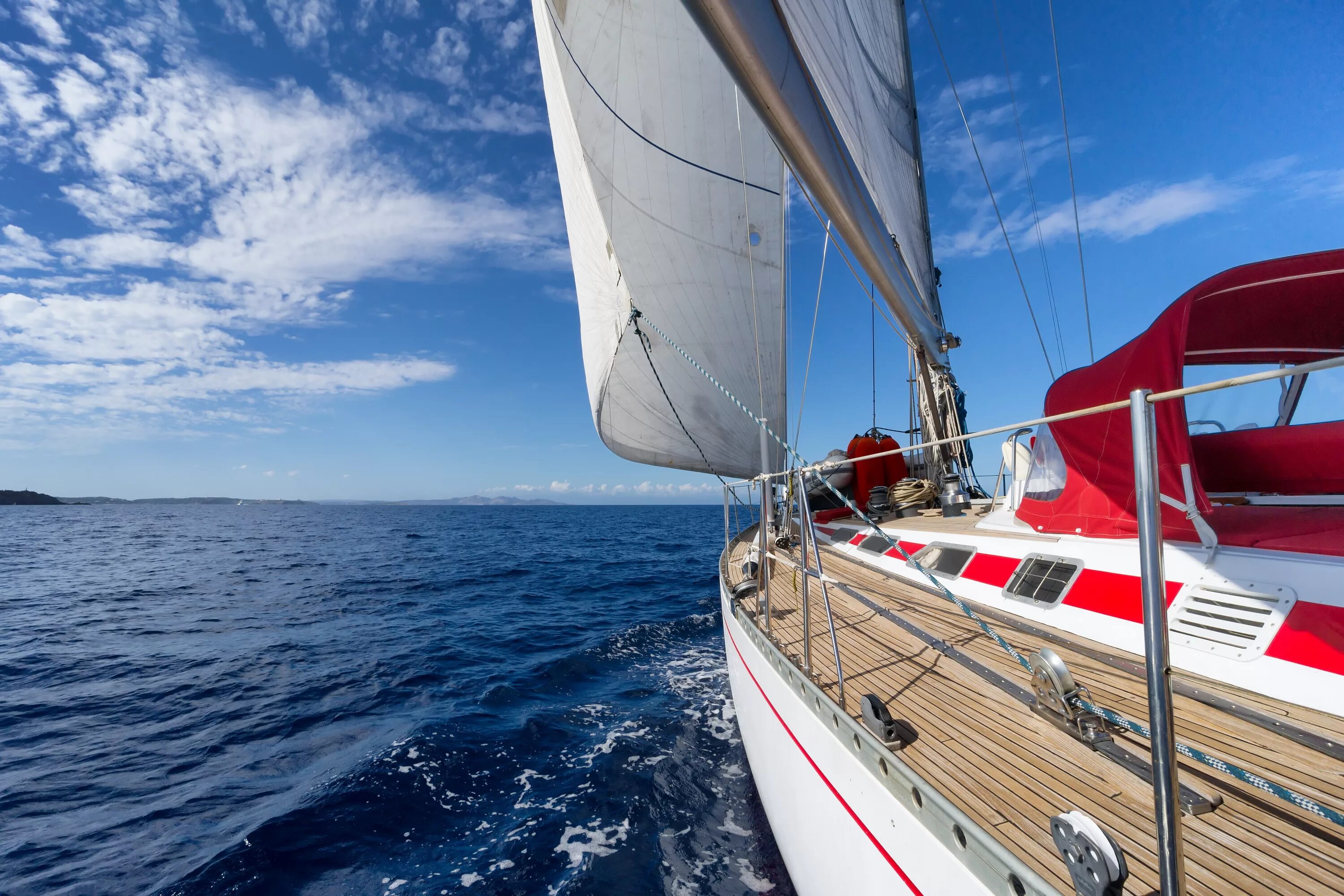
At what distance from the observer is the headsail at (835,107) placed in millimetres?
2803

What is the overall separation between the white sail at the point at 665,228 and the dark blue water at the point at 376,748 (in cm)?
425

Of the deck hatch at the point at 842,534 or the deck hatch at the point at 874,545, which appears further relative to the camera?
the deck hatch at the point at 842,534

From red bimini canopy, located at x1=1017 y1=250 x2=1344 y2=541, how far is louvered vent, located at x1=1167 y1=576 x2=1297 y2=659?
323 mm

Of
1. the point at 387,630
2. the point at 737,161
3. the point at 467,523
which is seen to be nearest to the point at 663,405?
the point at 737,161

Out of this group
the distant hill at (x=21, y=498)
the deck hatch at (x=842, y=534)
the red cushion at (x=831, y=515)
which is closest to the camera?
the deck hatch at (x=842, y=534)

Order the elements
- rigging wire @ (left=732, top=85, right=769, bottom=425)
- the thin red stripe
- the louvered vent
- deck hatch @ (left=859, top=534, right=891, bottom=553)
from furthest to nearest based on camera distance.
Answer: rigging wire @ (left=732, top=85, right=769, bottom=425) < deck hatch @ (left=859, top=534, right=891, bottom=553) < the louvered vent < the thin red stripe

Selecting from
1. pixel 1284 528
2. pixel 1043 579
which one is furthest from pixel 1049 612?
pixel 1284 528

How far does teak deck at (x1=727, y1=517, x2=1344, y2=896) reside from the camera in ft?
5.14

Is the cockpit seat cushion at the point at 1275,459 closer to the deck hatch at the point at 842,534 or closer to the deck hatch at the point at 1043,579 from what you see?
the deck hatch at the point at 1043,579

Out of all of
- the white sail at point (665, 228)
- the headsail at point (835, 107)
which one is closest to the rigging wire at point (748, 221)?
the white sail at point (665, 228)

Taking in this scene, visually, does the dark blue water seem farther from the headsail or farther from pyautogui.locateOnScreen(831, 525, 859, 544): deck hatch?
the headsail

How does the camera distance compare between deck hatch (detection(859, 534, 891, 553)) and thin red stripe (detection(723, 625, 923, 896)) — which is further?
deck hatch (detection(859, 534, 891, 553))

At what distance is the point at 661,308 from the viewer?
8328 mm

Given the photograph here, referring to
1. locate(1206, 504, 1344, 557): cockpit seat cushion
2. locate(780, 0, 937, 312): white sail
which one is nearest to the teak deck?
locate(1206, 504, 1344, 557): cockpit seat cushion
